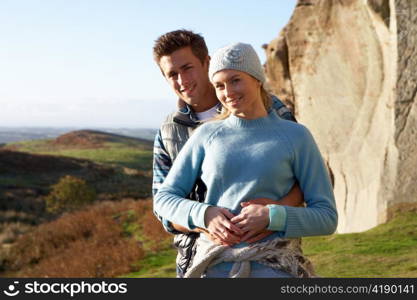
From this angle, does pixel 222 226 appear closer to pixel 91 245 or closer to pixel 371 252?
pixel 371 252

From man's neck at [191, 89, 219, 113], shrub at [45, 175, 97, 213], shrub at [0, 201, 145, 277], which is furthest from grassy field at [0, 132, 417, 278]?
shrub at [45, 175, 97, 213]

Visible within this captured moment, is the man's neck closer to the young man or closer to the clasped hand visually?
the young man

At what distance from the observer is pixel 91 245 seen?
1656 centimetres

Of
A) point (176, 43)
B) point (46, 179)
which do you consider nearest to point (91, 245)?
point (176, 43)

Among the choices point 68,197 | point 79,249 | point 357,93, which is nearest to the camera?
point 357,93

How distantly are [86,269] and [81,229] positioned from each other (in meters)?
6.42

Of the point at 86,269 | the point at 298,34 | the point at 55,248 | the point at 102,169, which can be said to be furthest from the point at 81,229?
the point at 102,169

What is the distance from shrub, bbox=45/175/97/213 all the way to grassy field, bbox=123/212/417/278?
1923 cm

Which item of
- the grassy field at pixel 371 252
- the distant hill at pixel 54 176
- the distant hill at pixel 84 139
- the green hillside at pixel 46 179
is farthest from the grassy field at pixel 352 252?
the distant hill at pixel 84 139

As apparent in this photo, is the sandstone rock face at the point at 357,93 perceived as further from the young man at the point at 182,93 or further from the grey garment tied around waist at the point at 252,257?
the grey garment tied around waist at the point at 252,257

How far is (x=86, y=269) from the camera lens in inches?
537

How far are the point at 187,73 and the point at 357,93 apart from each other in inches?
349

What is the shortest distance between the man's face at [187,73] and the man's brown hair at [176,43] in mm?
24

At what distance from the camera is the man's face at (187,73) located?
368 cm
